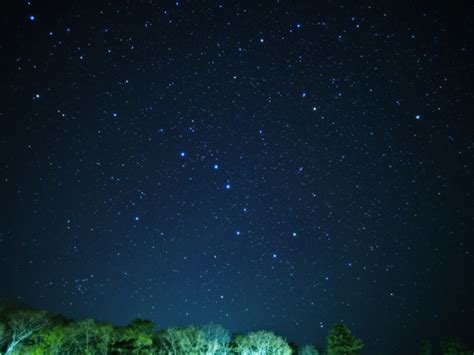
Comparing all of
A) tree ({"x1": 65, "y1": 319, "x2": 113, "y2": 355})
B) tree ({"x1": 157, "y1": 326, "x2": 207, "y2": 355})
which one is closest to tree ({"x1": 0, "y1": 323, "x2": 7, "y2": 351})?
tree ({"x1": 65, "y1": 319, "x2": 113, "y2": 355})

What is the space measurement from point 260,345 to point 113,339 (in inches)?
406

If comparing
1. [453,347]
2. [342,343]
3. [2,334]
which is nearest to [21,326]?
[2,334]

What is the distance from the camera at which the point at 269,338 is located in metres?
29.2

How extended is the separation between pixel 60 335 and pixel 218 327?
442 inches

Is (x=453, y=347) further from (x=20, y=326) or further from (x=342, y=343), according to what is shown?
(x=20, y=326)

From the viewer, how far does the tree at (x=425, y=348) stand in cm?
4000

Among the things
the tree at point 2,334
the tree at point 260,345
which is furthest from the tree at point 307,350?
the tree at point 2,334

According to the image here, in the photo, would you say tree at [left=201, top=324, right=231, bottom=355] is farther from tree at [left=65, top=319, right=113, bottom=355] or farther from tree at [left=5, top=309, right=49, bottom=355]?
tree at [left=5, top=309, right=49, bottom=355]

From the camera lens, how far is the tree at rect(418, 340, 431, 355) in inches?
1575

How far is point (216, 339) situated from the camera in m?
27.5

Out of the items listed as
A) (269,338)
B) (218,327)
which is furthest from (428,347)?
(218,327)

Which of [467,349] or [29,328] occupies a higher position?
[29,328]

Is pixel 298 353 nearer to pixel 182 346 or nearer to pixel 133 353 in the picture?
pixel 182 346

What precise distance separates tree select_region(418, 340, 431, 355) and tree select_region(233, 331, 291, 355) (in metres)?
19.2
